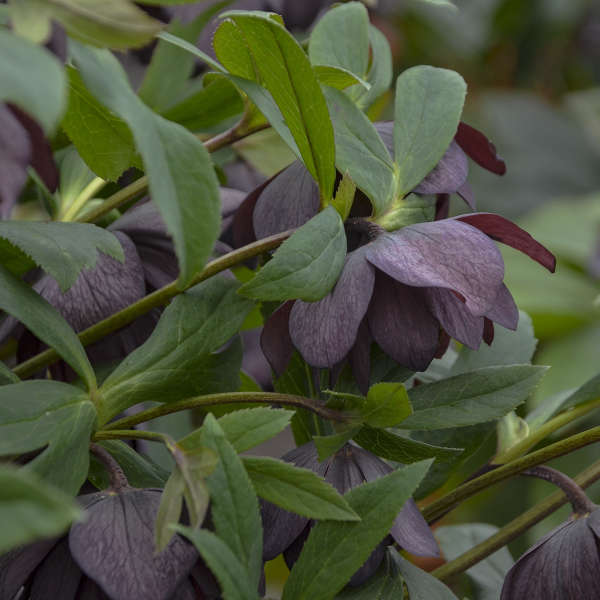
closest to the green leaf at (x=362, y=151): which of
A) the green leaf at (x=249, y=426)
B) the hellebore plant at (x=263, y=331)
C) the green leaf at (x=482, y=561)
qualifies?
the hellebore plant at (x=263, y=331)

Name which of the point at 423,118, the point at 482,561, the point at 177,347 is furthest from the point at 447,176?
the point at 482,561

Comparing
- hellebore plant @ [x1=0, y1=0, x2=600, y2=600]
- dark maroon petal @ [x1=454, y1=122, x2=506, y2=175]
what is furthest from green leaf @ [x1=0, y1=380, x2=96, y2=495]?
dark maroon petal @ [x1=454, y1=122, x2=506, y2=175]

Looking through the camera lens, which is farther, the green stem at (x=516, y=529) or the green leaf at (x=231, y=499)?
the green stem at (x=516, y=529)

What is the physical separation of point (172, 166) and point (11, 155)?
5 cm

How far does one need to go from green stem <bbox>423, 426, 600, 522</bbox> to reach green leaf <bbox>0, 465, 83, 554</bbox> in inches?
9.0

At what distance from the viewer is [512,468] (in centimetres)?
37

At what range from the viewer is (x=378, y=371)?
1.19ft

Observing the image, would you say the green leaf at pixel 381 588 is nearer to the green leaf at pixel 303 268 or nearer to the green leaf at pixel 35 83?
the green leaf at pixel 303 268

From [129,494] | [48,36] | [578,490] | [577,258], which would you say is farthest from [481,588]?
[577,258]

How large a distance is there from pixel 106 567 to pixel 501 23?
2089mm

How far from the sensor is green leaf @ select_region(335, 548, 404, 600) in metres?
0.33

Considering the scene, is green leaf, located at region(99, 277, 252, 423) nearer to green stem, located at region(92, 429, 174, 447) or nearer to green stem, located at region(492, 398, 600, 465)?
green stem, located at region(92, 429, 174, 447)

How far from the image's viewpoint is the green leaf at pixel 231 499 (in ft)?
0.93

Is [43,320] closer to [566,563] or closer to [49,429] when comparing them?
[49,429]
